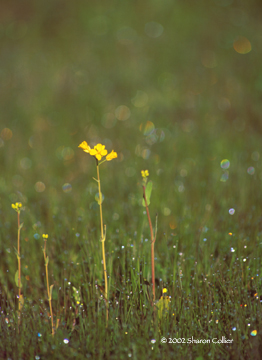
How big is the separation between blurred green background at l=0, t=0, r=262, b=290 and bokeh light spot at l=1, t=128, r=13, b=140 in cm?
2

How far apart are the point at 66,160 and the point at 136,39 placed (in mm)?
3738

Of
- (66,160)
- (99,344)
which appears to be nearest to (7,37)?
(66,160)

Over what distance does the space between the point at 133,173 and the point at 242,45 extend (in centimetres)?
392

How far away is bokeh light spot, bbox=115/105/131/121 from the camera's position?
167 inches

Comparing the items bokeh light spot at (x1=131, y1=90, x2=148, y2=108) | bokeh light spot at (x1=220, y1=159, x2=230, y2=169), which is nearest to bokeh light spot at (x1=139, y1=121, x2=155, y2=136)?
Answer: bokeh light spot at (x1=131, y1=90, x2=148, y2=108)

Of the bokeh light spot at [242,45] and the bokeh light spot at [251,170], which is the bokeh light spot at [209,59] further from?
the bokeh light spot at [251,170]

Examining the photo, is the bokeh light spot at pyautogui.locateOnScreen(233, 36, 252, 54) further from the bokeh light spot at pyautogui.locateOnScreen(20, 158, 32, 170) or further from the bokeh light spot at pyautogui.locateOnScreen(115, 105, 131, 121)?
the bokeh light spot at pyautogui.locateOnScreen(20, 158, 32, 170)

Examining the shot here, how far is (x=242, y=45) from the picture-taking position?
5605mm

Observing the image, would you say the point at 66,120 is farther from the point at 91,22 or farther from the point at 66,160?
the point at 91,22

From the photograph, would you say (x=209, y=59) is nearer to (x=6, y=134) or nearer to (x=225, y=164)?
(x=225, y=164)

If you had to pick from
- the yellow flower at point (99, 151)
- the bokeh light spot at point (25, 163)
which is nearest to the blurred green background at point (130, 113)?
the bokeh light spot at point (25, 163)

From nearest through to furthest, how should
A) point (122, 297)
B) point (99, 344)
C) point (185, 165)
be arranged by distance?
point (99, 344)
point (122, 297)
point (185, 165)

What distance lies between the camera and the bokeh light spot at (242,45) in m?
5.46

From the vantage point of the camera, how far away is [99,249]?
2094mm
